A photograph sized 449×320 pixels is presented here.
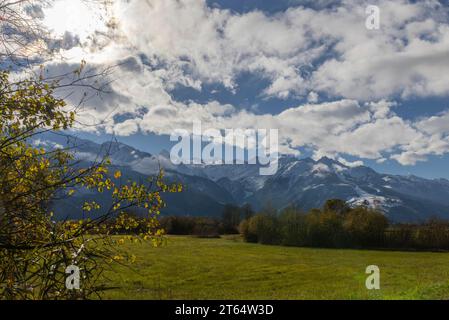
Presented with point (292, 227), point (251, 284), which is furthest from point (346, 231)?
point (251, 284)

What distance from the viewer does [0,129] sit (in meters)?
9.38

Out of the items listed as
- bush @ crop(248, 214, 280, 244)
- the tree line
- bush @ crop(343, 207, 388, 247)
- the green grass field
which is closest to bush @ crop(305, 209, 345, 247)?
the tree line

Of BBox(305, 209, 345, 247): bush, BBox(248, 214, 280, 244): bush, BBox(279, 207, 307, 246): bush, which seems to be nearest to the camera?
BBox(305, 209, 345, 247): bush

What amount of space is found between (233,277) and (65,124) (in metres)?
40.0

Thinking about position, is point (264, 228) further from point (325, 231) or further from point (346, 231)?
point (346, 231)

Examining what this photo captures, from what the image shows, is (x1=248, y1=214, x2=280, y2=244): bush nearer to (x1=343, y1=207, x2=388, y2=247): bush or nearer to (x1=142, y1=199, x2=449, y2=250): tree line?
(x1=142, y1=199, x2=449, y2=250): tree line

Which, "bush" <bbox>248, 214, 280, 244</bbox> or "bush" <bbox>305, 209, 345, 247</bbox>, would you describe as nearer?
"bush" <bbox>305, 209, 345, 247</bbox>

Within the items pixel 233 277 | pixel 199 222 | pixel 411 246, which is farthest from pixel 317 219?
pixel 233 277

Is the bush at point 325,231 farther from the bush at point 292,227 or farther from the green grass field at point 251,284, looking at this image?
the green grass field at point 251,284

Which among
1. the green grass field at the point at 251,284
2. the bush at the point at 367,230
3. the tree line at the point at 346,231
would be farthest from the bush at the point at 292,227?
the green grass field at the point at 251,284

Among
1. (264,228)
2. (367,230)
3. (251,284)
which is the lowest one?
(251,284)

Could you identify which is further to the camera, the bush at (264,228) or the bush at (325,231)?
the bush at (264,228)
